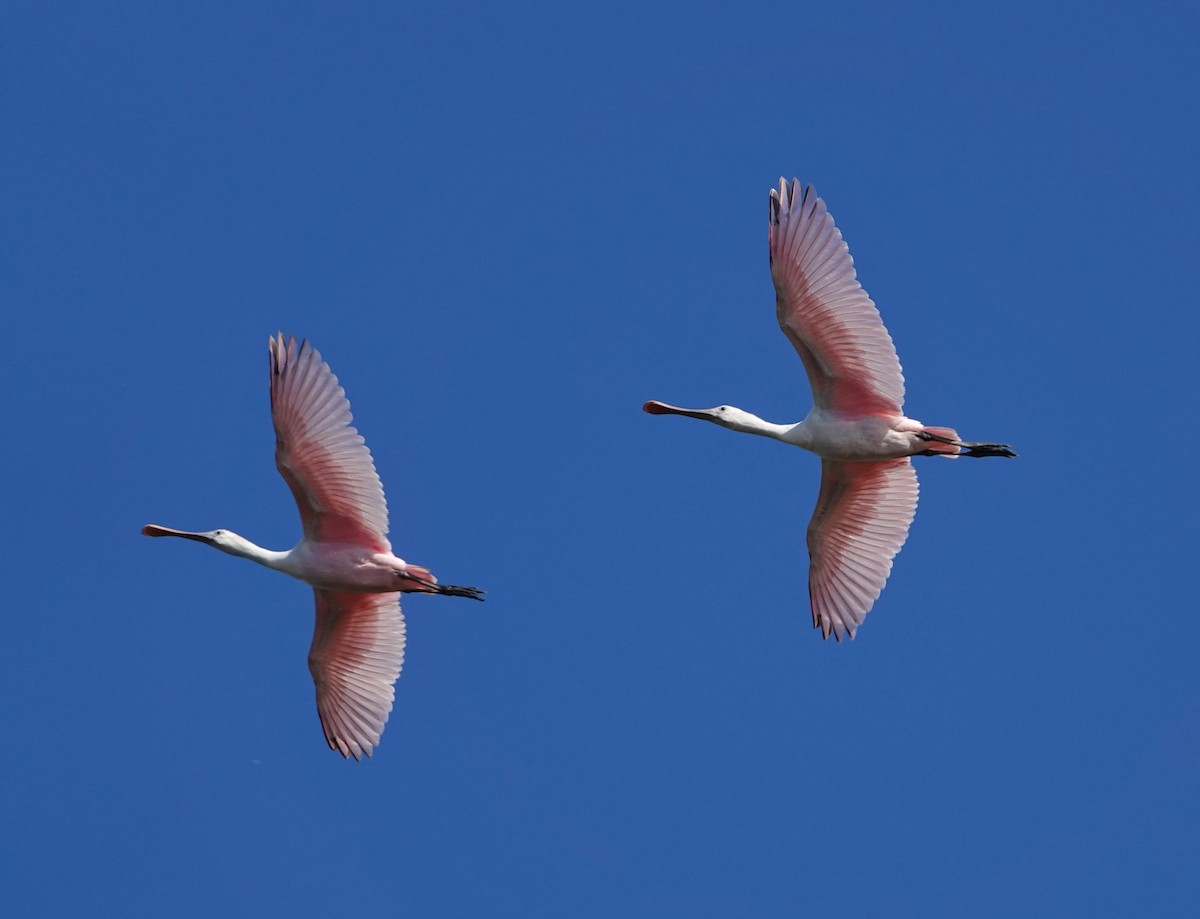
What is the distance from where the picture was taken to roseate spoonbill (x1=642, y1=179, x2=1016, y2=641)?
18.0 m

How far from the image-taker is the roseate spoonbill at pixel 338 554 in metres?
17.8

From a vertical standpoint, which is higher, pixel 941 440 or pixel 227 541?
pixel 941 440

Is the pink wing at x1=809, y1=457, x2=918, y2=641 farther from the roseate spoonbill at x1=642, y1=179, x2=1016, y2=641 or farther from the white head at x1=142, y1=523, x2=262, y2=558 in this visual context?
the white head at x1=142, y1=523, x2=262, y2=558

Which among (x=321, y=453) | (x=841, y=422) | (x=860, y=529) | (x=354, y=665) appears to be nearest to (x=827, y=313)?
(x=841, y=422)

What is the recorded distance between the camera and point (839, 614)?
1927 centimetres

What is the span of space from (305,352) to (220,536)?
1922 millimetres

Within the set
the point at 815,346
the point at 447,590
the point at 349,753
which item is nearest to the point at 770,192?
the point at 815,346

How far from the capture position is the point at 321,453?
58.7 feet

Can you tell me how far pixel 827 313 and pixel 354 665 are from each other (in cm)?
417

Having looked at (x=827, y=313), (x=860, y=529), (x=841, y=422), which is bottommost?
(x=860, y=529)

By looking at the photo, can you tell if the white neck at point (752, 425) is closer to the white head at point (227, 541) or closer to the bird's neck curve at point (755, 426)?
the bird's neck curve at point (755, 426)

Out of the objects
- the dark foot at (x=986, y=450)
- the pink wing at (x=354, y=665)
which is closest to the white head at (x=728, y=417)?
the dark foot at (x=986, y=450)

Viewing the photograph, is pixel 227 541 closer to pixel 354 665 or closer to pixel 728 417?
pixel 354 665

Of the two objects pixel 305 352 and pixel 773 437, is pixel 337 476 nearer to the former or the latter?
pixel 305 352
